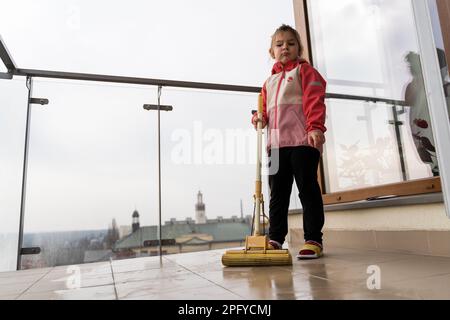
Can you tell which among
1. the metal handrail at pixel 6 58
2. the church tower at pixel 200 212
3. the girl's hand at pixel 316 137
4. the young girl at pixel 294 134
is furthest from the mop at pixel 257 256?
the metal handrail at pixel 6 58

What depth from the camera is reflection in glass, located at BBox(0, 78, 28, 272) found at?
162cm

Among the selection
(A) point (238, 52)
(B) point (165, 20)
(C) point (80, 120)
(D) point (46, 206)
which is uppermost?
(B) point (165, 20)

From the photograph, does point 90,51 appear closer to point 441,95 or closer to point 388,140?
point 388,140

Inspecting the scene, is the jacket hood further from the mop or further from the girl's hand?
the mop

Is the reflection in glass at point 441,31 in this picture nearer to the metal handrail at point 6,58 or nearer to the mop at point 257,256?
the mop at point 257,256

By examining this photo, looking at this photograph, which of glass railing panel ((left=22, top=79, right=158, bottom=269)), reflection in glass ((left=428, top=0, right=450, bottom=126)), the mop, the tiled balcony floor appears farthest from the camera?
glass railing panel ((left=22, top=79, right=158, bottom=269))

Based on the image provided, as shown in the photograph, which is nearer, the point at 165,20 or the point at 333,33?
the point at 333,33

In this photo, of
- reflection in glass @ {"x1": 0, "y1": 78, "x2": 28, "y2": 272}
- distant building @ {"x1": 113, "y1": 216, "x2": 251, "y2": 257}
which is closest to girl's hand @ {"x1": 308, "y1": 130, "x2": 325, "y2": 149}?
distant building @ {"x1": 113, "y1": 216, "x2": 251, "y2": 257}

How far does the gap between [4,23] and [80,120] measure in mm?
627

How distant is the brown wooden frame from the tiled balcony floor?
265mm

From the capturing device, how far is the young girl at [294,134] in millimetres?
1389
